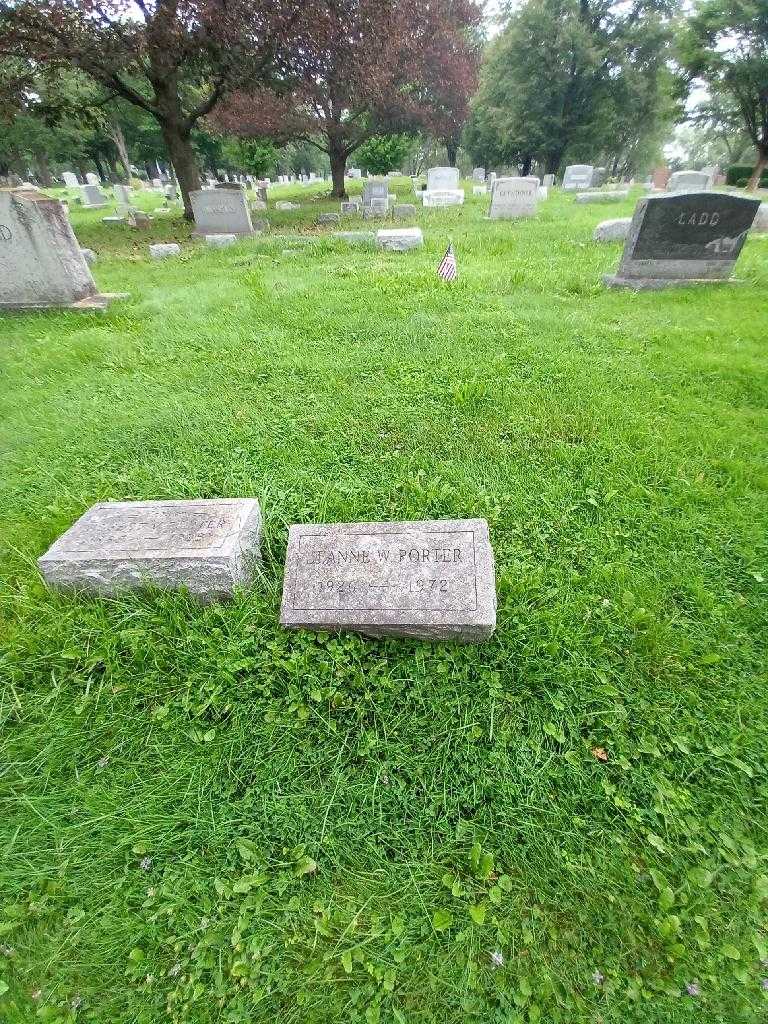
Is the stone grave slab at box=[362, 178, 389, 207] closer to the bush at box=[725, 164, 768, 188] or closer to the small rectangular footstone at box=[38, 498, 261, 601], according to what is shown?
the small rectangular footstone at box=[38, 498, 261, 601]

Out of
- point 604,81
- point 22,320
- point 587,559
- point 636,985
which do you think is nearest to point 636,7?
point 604,81

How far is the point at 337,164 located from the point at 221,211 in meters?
9.59

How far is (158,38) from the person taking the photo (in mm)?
10055

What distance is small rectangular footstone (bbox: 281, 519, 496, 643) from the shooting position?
209 cm

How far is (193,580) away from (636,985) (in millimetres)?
2162

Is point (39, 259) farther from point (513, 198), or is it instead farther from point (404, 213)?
point (513, 198)

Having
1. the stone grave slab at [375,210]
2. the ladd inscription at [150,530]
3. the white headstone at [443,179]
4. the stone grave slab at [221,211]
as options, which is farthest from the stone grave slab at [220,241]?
the white headstone at [443,179]

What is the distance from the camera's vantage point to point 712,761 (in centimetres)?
183

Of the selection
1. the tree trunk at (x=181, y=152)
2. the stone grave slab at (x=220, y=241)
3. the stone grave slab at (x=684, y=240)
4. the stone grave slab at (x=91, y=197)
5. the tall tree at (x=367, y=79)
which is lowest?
the stone grave slab at (x=91, y=197)

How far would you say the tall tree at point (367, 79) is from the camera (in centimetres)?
1170

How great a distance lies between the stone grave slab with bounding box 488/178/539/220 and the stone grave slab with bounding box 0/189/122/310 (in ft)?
36.6

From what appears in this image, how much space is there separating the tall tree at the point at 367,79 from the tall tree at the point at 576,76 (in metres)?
5.69

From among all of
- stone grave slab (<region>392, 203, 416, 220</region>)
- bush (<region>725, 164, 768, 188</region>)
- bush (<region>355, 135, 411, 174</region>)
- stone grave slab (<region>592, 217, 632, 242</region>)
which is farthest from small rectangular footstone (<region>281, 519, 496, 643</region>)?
bush (<region>725, 164, 768, 188</region>)

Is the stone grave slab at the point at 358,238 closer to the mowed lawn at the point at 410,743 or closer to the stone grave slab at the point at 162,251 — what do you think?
the stone grave slab at the point at 162,251
